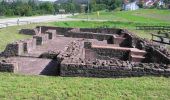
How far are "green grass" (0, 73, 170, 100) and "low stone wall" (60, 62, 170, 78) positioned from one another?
0.96 ft

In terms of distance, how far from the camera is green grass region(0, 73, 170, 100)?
962 centimetres

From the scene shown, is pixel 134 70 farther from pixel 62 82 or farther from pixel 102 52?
pixel 102 52

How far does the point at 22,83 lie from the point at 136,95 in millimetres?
3166

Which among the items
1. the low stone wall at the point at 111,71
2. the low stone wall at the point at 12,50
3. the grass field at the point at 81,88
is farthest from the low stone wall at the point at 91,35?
the grass field at the point at 81,88

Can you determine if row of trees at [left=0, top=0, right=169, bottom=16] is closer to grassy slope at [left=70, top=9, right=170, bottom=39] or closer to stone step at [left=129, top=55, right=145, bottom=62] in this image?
grassy slope at [left=70, top=9, right=170, bottom=39]

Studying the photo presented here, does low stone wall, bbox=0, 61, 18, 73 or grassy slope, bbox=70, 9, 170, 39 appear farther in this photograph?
grassy slope, bbox=70, 9, 170, 39

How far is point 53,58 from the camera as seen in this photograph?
15.1 metres

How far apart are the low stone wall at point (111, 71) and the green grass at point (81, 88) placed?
0.96ft

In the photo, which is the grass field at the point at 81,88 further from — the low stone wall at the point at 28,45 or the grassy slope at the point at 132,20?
the grassy slope at the point at 132,20

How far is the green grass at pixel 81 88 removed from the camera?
9617 mm

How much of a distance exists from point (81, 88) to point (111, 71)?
5.13 feet

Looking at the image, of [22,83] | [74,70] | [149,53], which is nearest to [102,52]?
[149,53]

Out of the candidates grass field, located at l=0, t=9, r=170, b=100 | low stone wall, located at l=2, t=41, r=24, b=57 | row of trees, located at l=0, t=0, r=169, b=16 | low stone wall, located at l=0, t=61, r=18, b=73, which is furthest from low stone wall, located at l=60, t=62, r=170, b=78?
row of trees, located at l=0, t=0, r=169, b=16

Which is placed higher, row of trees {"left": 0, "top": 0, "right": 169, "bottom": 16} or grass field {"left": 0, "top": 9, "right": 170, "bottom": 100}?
grass field {"left": 0, "top": 9, "right": 170, "bottom": 100}
